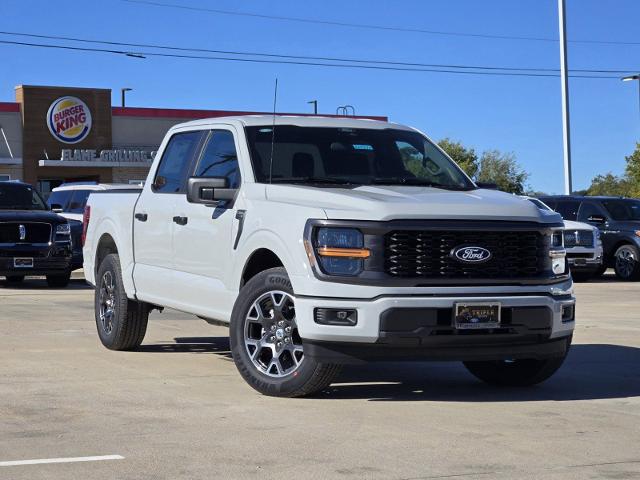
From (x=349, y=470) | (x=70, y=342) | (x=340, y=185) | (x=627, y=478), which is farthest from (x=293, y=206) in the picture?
(x=70, y=342)

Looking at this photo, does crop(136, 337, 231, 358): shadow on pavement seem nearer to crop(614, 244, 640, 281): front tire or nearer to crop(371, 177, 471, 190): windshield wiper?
crop(371, 177, 471, 190): windshield wiper

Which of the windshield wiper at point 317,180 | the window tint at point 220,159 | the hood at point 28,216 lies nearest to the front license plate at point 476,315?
the windshield wiper at point 317,180

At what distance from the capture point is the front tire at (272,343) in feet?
25.9

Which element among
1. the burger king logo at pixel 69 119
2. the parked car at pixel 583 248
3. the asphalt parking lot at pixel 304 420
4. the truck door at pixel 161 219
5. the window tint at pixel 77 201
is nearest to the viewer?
the asphalt parking lot at pixel 304 420

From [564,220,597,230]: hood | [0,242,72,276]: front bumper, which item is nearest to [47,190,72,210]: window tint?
[0,242,72,276]: front bumper

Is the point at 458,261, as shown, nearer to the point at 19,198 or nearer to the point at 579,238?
the point at 19,198

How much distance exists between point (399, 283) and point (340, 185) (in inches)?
52.9

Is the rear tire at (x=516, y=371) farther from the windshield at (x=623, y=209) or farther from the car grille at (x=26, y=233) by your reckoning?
the windshield at (x=623, y=209)

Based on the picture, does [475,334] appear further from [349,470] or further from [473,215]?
[349,470]

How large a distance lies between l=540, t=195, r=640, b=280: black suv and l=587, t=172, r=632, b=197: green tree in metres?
55.2

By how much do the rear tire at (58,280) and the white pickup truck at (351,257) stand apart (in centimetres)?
1191

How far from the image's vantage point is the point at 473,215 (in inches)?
310

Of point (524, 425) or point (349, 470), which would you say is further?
point (524, 425)

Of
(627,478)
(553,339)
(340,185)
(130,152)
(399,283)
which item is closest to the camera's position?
(627,478)
